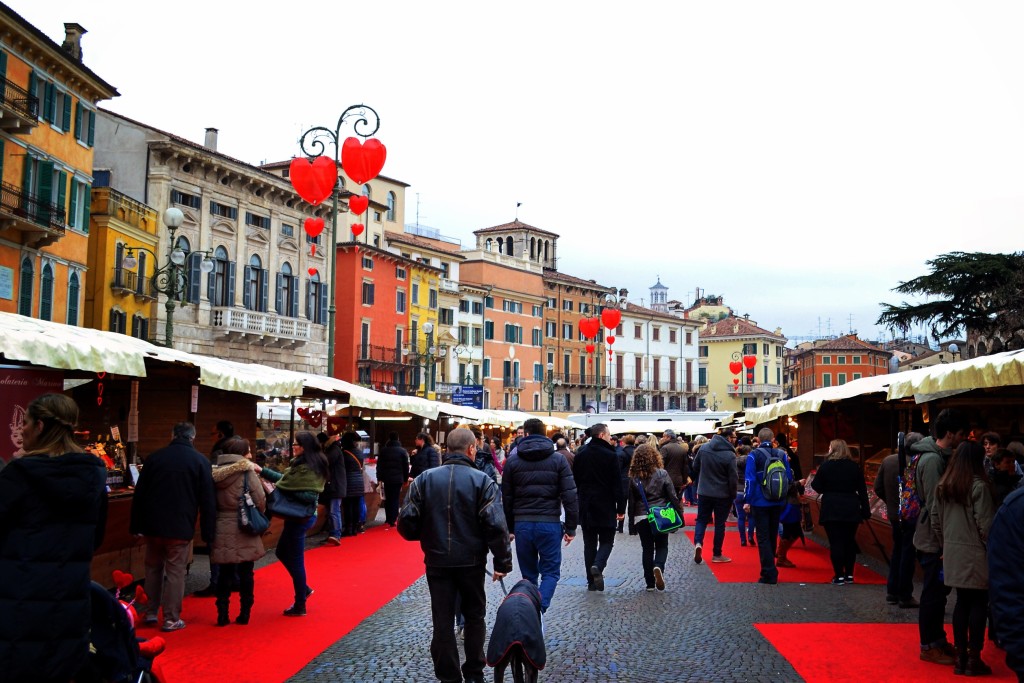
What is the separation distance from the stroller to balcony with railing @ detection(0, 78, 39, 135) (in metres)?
24.3

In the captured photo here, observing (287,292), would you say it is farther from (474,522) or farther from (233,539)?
(474,522)

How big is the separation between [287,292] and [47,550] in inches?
1641

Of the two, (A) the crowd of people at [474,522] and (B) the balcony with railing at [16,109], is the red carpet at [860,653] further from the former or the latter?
(B) the balcony with railing at [16,109]

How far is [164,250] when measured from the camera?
37531 mm

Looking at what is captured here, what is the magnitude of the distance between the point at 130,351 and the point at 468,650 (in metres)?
4.75

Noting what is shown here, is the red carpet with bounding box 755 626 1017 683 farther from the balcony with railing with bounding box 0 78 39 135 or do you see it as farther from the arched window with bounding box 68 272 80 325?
the arched window with bounding box 68 272 80 325

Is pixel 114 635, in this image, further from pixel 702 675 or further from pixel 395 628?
pixel 395 628

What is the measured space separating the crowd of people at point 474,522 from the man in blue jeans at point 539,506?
0.5 inches

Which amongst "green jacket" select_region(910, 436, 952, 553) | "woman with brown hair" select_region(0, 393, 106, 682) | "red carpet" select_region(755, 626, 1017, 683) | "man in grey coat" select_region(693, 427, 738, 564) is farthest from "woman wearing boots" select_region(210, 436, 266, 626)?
"man in grey coat" select_region(693, 427, 738, 564)

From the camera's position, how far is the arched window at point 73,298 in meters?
30.4

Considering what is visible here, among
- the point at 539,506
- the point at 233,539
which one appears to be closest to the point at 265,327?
the point at 233,539

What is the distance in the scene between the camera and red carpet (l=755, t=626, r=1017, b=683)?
704 cm

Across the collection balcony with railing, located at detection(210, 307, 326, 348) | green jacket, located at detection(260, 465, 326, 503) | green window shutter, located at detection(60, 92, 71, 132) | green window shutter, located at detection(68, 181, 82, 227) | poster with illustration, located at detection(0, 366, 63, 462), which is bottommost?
green jacket, located at detection(260, 465, 326, 503)

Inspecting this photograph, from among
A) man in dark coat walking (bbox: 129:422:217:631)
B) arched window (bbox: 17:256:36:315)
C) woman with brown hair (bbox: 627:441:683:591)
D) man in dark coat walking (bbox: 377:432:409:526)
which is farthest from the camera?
arched window (bbox: 17:256:36:315)
